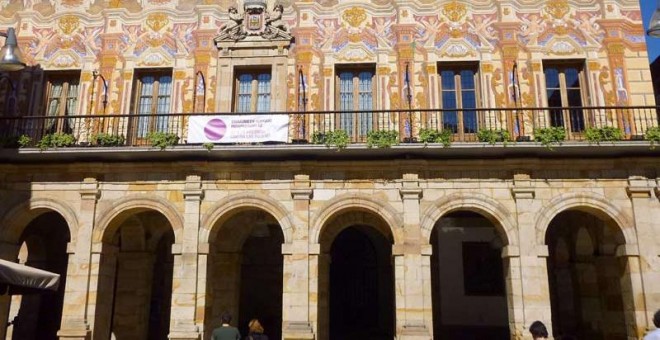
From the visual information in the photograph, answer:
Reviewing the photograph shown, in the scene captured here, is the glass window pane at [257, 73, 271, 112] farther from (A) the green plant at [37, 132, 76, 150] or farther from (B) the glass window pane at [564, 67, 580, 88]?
(B) the glass window pane at [564, 67, 580, 88]

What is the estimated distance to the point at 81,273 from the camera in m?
13.9

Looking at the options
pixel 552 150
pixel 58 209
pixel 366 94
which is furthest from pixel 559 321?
pixel 58 209

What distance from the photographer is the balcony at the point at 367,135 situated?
13.5 metres

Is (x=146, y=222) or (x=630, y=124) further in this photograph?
(x=146, y=222)

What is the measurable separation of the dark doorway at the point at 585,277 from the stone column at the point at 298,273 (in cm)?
619

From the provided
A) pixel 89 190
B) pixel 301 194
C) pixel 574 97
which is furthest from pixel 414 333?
pixel 89 190

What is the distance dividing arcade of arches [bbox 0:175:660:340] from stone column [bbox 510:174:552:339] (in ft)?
0.10

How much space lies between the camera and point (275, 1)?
52.4 ft

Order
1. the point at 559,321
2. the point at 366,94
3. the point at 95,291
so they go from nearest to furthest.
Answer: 1. the point at 95,291
2. the point at 366,94
3. the point at 559,321

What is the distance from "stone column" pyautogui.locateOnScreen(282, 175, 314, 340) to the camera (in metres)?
13.1

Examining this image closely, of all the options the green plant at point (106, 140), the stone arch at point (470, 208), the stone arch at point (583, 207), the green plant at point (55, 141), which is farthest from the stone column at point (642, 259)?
the green plant at point (55, 141)

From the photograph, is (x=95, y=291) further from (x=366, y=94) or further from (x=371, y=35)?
(x=371, y=35)

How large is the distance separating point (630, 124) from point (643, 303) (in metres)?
4.30

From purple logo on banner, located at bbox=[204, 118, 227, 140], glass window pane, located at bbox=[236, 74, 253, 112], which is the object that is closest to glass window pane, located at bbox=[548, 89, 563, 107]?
glass window pane, located at bbox=[236, 74, 253, 112]
